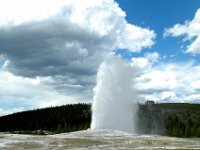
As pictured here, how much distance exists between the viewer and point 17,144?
6100 cm

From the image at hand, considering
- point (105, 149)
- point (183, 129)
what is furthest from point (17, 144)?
point (183, 129)

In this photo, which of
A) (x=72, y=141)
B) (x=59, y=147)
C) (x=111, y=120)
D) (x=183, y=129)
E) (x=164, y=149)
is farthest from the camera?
(x=183, y=129)

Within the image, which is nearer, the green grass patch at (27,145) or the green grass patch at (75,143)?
the green grass patch at (27,145)

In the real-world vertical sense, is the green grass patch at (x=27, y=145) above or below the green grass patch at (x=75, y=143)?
below

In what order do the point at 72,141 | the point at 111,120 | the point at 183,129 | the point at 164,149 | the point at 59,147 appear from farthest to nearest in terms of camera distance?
the point at 183,129 → the point at 111,120 → the point at 72,141 → the point at 59,147 → the point at 164,149

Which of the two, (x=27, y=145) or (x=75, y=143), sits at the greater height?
(x=75, y=143)

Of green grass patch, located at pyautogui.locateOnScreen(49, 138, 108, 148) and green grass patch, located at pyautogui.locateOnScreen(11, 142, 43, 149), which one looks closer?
green grass patch, located at pyautogui.locateOnScreen(11, 142, 43, 149)

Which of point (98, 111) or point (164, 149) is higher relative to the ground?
point (98, 111)

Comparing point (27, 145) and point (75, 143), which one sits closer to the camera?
point (27, 145)

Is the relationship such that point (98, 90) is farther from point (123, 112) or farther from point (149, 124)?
point (149, 124)

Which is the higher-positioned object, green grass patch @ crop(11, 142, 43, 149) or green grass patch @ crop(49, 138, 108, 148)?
green grass patch @ crop(49, 138, 108, 148)

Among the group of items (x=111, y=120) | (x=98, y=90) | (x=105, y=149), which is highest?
(x=98, y=90)

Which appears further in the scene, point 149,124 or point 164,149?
point 149,124

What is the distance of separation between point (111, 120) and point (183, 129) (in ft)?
217
